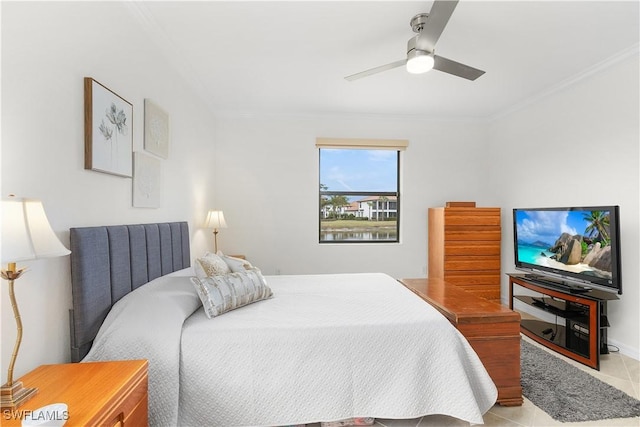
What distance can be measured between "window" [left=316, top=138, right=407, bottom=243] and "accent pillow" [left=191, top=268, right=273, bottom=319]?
255 cm

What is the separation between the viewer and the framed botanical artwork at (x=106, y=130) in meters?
1.74

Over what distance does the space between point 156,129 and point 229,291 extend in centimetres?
143

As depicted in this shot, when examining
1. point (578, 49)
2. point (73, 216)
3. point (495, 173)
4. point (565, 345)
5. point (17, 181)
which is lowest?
point (565, 345)

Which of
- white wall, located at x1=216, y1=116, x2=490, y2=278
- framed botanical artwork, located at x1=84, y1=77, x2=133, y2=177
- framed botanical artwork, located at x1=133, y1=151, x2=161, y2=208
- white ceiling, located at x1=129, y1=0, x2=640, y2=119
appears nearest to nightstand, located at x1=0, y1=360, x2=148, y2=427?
framed botanical artwork, located at x1=84, y1=77, x2=133, y2=177

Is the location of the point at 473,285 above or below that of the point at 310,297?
below

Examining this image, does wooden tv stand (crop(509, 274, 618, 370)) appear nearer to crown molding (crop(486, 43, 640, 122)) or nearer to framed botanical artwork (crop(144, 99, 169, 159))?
crown molding (crop(486, 43, 640, 122))

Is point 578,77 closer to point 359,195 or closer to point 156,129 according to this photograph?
point 359,195

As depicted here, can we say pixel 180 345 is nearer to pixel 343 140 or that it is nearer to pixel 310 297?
pixel 310 297

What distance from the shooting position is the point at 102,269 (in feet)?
5.62

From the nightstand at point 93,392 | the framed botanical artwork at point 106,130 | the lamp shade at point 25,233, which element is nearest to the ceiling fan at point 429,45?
the framed botanical artwork at point 106,130

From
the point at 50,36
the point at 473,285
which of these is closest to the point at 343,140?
the point at 473,285

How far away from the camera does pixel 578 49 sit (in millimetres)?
2807

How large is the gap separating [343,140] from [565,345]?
332 centimetres

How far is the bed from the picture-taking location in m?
1.62
